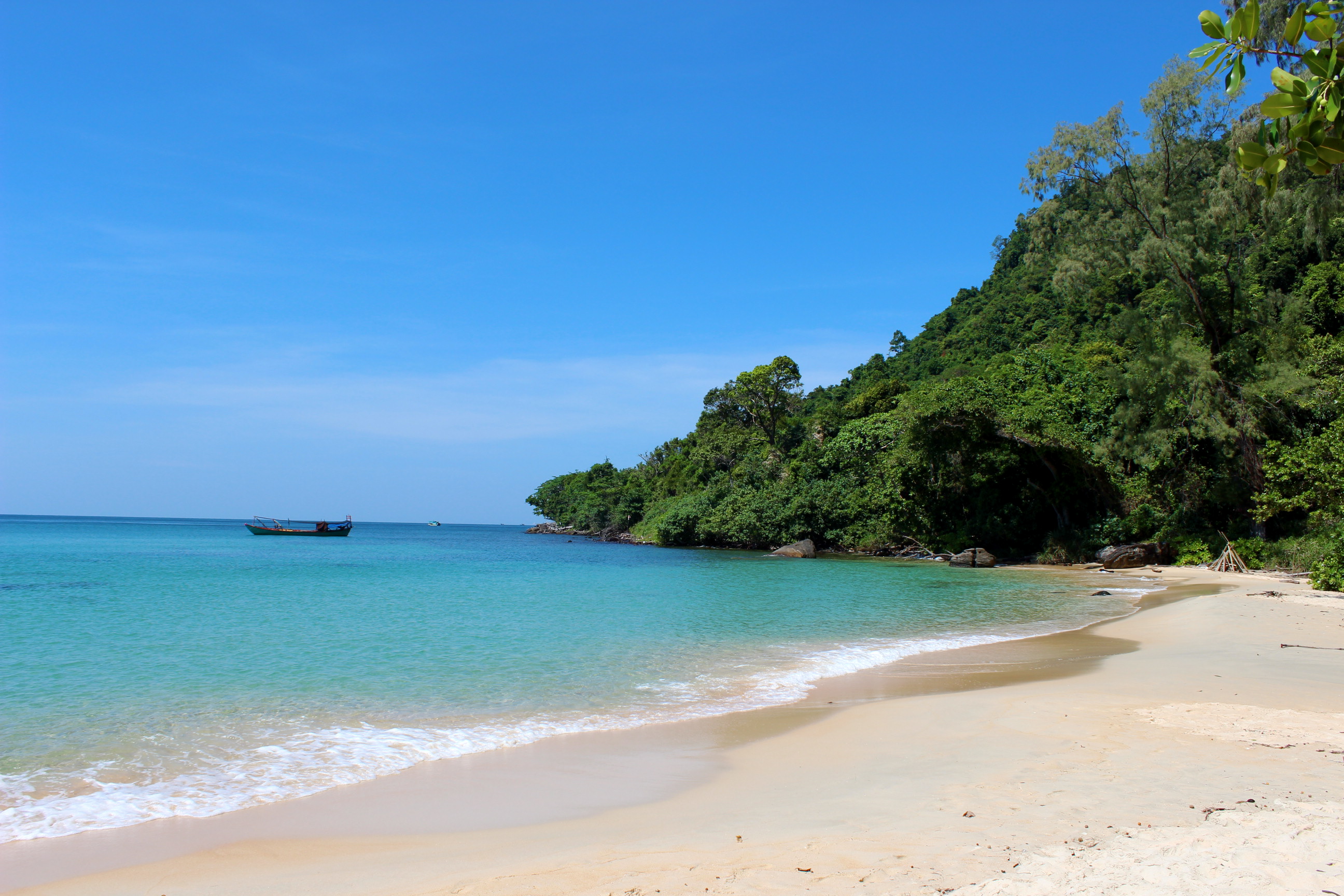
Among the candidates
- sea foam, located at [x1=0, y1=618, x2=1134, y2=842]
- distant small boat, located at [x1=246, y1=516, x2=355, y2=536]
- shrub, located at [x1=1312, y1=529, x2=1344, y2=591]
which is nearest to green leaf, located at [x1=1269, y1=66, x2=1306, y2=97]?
sea foam, located at [x1=0, y1=618, x2=1134, y2=842]

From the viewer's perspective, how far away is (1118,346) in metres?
46.1

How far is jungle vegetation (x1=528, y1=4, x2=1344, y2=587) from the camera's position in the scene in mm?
23078

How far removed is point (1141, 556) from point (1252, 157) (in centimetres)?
3144

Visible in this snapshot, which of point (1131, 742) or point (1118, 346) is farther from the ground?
point (1118, 346)

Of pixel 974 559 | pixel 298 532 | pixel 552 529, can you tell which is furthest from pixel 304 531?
pixel 974 559

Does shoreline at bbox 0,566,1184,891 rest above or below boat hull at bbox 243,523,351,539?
below

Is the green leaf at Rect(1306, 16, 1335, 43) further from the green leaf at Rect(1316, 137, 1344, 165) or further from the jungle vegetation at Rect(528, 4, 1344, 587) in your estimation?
the jungle vegetation at Rect(528, 4, 1344, 587)

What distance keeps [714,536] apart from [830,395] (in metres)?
38.8

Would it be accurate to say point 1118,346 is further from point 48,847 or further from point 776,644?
point 48,847

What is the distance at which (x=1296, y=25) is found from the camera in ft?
7.70

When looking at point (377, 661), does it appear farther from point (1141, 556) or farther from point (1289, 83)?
point (1141, 556)

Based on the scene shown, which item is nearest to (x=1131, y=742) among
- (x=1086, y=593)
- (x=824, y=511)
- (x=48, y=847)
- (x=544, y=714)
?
(x=544, y=714)

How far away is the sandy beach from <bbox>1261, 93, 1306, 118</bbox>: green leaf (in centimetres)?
330

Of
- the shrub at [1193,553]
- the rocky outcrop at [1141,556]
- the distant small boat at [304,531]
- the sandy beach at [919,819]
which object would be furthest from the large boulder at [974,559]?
the distant small boat at [304,531]
